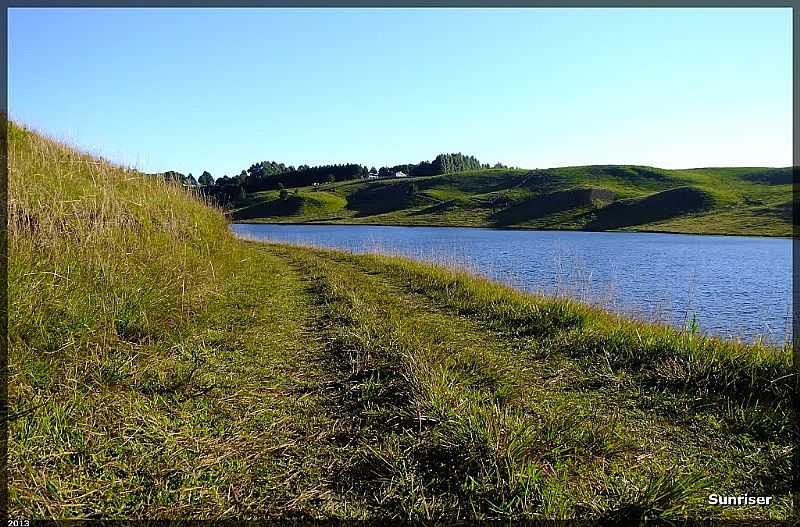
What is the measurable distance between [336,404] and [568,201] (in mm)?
109495

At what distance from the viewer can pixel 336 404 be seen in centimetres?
445

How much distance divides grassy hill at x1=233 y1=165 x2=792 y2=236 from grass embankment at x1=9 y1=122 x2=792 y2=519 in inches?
3023

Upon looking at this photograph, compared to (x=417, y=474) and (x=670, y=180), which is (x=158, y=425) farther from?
(x=670, y=180)

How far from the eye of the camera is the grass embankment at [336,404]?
119 inches

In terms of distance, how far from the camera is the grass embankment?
3016 millimetres

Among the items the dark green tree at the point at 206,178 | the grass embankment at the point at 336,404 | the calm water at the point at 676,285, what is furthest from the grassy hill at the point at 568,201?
the grass embankment at the point at 336,404

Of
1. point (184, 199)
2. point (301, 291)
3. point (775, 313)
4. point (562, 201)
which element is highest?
point (562, 201)

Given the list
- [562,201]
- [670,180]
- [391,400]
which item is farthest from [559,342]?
[670,180]

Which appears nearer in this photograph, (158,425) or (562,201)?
(158,425)

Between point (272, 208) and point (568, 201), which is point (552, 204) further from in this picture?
point (272, 208)

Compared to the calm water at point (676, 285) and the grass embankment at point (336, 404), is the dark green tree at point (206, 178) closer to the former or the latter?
the calm water at point (676, 285)

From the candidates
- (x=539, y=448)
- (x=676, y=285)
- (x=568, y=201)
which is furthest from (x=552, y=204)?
(x=539, y=448)

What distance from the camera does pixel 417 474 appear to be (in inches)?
130

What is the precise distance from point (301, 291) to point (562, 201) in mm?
104474
